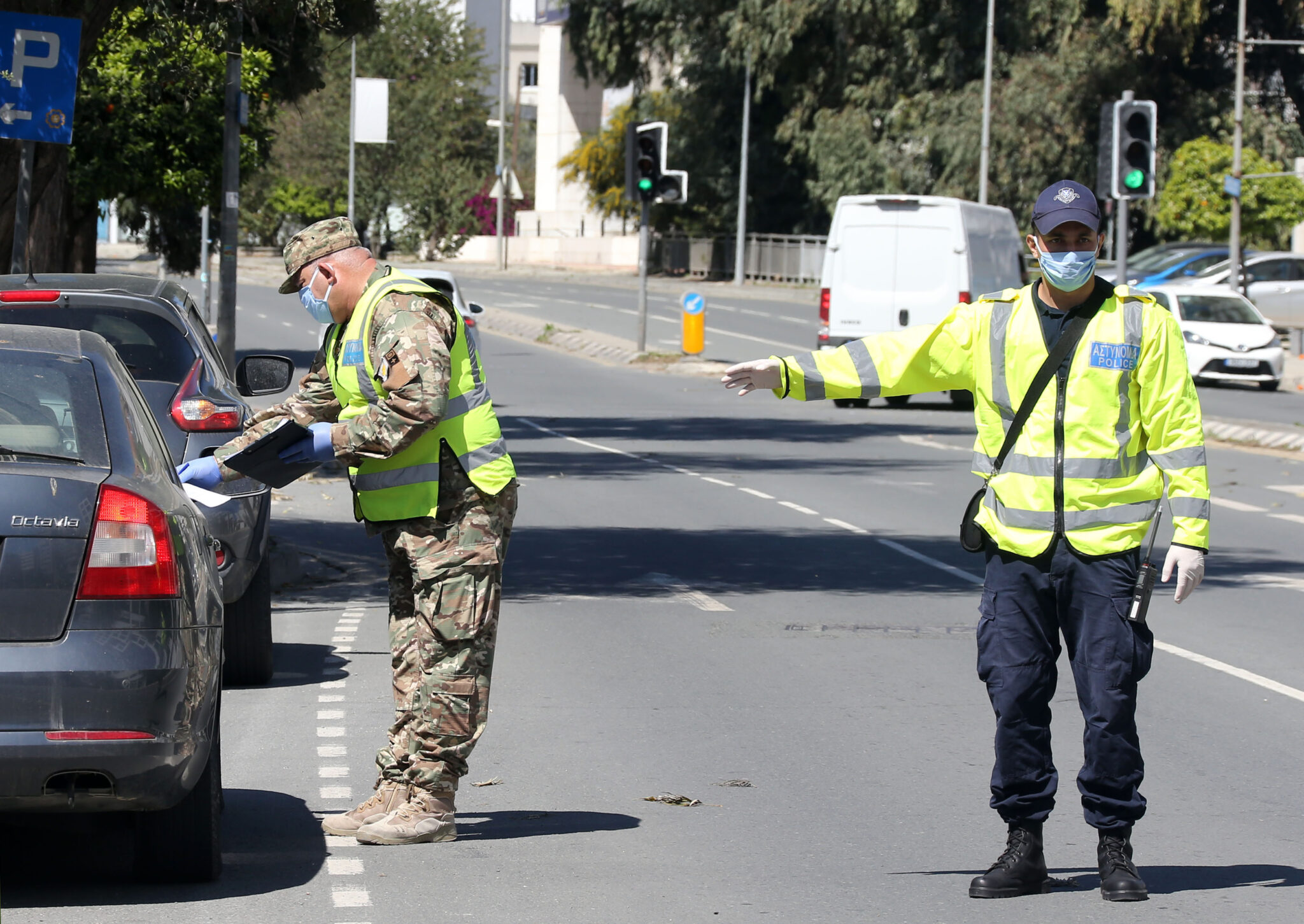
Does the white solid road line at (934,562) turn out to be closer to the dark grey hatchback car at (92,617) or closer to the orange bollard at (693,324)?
the dark grey hatchback car at (92,617)

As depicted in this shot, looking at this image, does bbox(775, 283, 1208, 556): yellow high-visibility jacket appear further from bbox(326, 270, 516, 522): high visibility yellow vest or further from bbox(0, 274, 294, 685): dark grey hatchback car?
bbox(0, 274, 294, 685): dark grey hatchback car

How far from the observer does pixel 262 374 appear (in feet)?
25.8

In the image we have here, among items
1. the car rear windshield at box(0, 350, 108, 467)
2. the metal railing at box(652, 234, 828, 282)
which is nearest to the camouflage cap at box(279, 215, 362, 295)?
the car rear windshield at box(0, 350, 108, 467)

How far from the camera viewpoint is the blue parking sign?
11.4m

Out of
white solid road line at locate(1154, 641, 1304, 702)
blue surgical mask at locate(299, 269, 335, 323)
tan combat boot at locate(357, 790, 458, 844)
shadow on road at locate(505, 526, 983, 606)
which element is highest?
blue surgical mask at locate(299, 269, 335, 323)

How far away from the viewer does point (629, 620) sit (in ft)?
33.3

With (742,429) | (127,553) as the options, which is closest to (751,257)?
(742,429)

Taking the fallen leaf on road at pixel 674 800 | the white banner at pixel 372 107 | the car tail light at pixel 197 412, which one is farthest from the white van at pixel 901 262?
the white banner at pixel 372 107

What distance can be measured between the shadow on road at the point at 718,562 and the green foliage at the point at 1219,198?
91.6 ft

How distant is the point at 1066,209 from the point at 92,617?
2710mm

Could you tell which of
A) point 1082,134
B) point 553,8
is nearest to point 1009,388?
point 1082,134

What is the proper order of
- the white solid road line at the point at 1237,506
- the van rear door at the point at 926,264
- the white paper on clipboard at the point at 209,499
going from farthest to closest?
the van rear door at the point at 926,264 < the white solid road line at the point at 1237,506 < the white paper on clipboard at the point at 209,499

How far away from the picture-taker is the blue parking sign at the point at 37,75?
11414 millimetres

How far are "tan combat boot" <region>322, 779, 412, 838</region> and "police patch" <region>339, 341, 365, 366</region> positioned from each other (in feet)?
4.00
